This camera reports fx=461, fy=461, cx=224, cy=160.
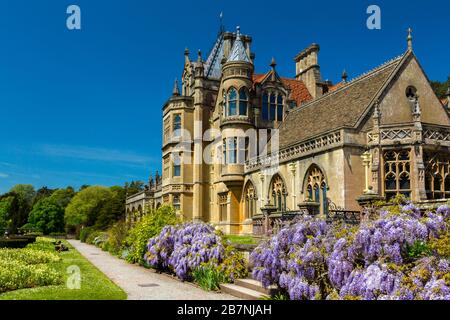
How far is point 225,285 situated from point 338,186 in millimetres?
10790

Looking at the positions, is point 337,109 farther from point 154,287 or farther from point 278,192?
point 154,287

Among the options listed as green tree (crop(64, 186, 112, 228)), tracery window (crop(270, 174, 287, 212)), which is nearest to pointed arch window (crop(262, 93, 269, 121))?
tracery window (crop(270, 174, 287, 212))

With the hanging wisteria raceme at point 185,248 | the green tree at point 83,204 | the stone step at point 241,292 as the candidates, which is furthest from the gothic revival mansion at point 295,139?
the green tree at point 83,204

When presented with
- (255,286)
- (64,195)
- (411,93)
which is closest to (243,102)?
(411,93)

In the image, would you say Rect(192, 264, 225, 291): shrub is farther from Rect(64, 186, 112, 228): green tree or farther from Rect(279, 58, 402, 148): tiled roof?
Rect(64, 186, 112, 228): green tree

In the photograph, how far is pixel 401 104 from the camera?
989 inches

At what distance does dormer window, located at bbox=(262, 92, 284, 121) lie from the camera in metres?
36.8

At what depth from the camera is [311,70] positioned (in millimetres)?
42781

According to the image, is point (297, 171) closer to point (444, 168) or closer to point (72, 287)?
point (444, 168)

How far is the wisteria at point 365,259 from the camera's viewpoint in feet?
26.1

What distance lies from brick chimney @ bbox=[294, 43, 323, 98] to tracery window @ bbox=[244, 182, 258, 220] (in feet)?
42.1

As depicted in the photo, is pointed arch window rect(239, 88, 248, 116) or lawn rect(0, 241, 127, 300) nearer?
lawn rect(0, 241, 127, 300)
